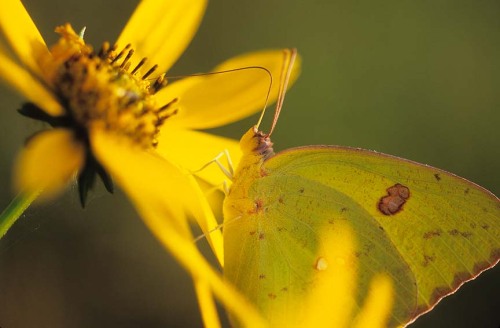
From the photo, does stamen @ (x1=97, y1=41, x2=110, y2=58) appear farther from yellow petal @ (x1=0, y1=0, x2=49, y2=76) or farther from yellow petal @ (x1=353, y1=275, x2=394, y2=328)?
yellow petal @ (x1=353, y1=275, x2=394, y2=328)

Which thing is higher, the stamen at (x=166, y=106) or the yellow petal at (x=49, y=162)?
the stamen at (x=166, y=106)

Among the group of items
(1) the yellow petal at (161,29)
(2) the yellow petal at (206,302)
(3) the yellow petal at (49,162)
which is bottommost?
(2) the yellow petal at (206,302)

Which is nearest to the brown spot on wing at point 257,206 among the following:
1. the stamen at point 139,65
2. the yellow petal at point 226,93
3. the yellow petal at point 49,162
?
the yellow petal at point 226,93

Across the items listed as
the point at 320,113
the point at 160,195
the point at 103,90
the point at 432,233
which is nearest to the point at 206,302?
the point at 160,195

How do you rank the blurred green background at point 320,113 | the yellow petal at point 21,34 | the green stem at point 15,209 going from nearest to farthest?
the green stem at point 15,209 → the yellow petal at point 21,34 → the blurred green background at point 320,113

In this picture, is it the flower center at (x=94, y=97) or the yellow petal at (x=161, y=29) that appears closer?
the flower center at (x=94, y=97)

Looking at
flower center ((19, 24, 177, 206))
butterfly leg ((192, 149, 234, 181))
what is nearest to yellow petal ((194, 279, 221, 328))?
flower center ((19, 24, 177, 206))

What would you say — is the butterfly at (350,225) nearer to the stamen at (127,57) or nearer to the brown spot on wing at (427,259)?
the brown spot on wing at (427,259)
